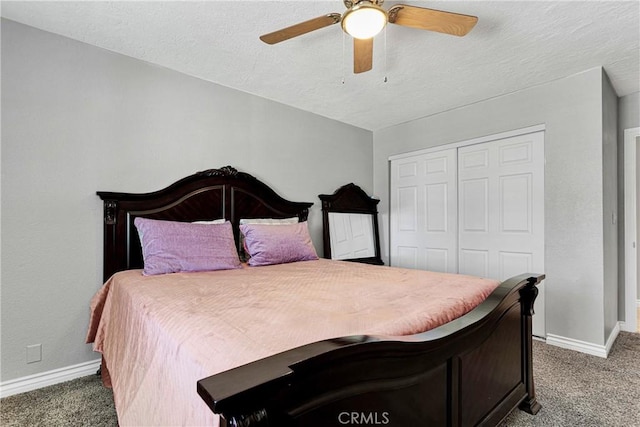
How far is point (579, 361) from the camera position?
2533mm

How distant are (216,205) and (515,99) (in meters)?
3.09

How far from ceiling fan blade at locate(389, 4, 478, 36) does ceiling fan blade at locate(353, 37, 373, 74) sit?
237mm

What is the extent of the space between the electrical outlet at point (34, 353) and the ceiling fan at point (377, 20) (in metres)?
2.47

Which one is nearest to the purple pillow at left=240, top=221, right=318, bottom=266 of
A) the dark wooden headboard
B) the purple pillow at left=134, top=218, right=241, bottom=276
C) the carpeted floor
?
the purple pillow at left=134, top=218, right=241, bottom=276

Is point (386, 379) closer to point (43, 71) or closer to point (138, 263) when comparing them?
point (138, 263)

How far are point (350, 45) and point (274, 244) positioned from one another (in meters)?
1.65

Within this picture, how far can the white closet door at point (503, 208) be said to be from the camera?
10.1ft

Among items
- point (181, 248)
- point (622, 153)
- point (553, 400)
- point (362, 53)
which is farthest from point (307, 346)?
point (622, 153)

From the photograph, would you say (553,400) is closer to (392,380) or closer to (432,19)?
(392,380)

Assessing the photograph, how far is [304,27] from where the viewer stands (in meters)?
1.82

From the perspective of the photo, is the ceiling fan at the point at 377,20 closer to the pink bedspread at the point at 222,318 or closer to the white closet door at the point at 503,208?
the pink bedspread at the point at 222,318

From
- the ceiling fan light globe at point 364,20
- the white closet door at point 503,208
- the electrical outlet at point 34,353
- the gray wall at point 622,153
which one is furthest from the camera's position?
the gray wall at point 622,153

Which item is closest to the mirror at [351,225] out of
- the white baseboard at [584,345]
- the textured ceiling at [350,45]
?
the textured ceiling at [350,45]

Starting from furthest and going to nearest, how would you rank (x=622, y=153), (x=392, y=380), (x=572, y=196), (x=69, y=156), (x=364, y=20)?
(x=622, y=153) → (x=572, y=196) → (x=69, y=156) → (x=364, y=20) → (x=392, y=380)
